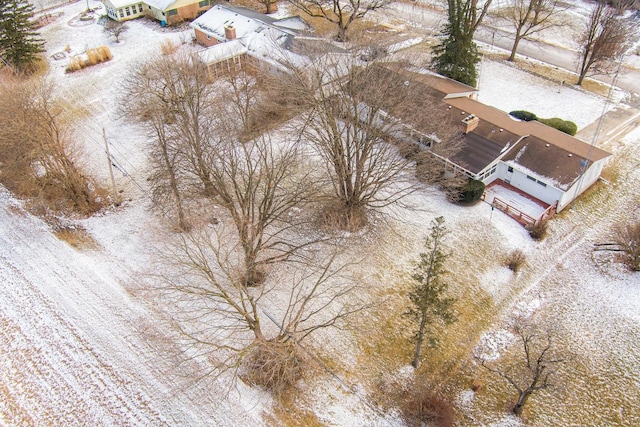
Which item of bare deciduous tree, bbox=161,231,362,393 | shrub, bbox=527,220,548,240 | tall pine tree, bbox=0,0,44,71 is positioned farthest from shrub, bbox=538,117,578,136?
tall pine tree, bbox=0,0,44,71

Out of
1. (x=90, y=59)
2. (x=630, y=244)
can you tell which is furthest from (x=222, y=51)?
(x=630, y=244)

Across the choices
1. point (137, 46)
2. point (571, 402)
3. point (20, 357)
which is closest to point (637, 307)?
point (571, 402)

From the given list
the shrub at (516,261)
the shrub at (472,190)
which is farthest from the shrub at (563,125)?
the shrub at (516,261)

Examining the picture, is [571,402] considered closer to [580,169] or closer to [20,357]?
[580,169]

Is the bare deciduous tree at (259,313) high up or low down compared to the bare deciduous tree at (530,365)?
up

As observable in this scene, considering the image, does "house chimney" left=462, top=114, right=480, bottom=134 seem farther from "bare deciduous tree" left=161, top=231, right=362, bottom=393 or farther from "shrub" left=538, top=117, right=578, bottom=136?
"bare deciduous tree" left=161, top=231, right=362, bottom=393

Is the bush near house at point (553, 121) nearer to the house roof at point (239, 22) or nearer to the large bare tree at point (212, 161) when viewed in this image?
the large bare tree at point (212, 161)

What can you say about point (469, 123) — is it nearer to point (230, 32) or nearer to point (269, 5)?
point (230, 32)
